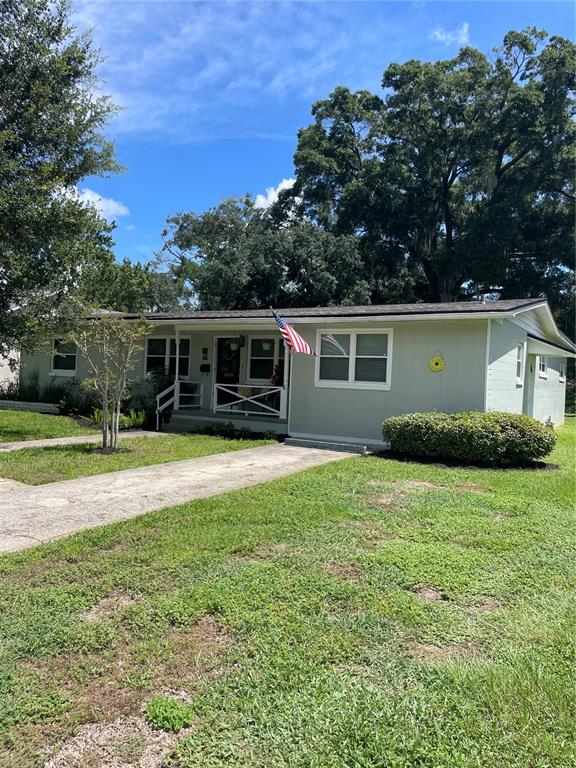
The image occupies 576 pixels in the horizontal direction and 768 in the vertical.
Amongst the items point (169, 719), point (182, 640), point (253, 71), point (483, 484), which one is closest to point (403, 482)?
point (483, 484)

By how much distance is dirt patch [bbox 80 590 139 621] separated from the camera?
3.29 meters

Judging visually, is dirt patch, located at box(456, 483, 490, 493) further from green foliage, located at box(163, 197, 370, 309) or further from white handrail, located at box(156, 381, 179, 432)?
green foliage, located at box(163, 197, 370, 309)

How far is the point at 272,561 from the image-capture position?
421cm

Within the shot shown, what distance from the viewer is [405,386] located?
430 inches

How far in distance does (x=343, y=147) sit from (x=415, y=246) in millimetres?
7728

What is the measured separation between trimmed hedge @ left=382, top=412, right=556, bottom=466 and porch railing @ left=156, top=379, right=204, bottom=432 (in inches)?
261

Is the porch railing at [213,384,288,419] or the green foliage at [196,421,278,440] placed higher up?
the porch railing at [213,384,288,419]

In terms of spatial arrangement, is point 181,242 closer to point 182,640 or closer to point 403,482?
point 403,482

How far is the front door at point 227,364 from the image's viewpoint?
1498 centimetres

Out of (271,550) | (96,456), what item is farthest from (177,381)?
(271,550)

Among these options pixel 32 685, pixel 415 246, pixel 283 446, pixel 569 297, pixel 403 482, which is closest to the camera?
pixel 32 685

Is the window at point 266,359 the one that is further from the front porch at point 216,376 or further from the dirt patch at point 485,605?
the dirt patch at point 485,605

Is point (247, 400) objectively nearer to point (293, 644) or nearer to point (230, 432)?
point (230, 432)

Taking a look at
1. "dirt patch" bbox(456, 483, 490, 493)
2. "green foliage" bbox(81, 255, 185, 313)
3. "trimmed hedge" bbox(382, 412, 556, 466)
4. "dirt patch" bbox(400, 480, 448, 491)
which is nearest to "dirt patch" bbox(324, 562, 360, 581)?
"dirt patch" bbox(400, 480, 448, 491)
